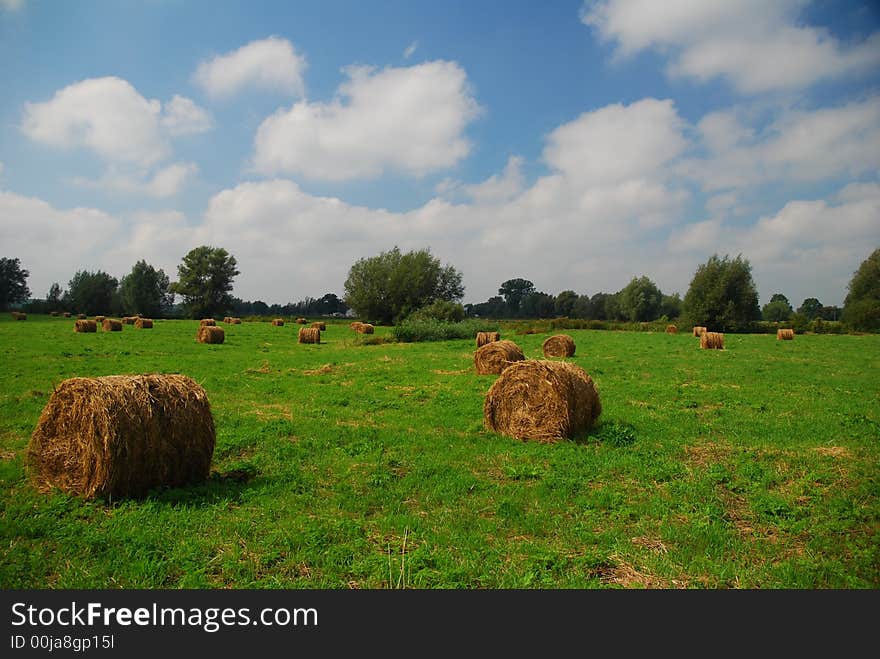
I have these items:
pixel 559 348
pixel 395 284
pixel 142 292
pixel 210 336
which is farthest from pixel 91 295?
pixel 559 348

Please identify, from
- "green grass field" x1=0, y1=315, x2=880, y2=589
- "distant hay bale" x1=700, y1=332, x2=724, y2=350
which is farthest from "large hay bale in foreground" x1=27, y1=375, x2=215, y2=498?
"distant hay bale" x1=700, y1=332, x2=724, y2=350

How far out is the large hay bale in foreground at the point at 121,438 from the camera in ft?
22.0

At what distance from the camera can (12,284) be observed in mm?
88812

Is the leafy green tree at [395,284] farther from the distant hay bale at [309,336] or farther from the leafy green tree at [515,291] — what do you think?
the leafy green tree at [515,291]

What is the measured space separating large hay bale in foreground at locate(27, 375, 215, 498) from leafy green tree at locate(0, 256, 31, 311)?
99602mm

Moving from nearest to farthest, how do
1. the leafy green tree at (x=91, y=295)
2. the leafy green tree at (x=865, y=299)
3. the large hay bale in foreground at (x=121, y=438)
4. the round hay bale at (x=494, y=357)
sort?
the large hay bale in foreground at (x=121, y=438) → the round hay bale at (x=494, y=357) → the leafy green tree at (x=865, y=299) → the leafy green tree at (x=91, y=295)

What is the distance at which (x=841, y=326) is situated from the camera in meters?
61.5

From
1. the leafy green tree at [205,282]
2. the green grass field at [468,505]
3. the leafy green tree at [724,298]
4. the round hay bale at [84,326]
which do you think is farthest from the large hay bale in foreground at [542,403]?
the leafy green tree at [205,282]

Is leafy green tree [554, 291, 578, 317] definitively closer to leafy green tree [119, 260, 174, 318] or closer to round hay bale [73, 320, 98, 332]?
leafy green tree [119, 260, 174, 318]

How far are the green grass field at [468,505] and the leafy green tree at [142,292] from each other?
99197 mm

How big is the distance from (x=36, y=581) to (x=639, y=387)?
15.8m

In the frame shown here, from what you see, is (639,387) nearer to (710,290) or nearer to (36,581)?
(36,581)

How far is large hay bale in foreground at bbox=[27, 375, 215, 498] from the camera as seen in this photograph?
6695mm

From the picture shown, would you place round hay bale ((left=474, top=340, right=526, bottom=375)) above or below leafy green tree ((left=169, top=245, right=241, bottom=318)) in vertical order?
below
